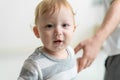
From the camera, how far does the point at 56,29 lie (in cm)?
78

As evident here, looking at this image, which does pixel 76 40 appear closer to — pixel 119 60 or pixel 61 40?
pixel 119 60

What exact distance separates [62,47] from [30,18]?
2.40 ft

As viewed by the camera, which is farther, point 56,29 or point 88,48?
point 88,48

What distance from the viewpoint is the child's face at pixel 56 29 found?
780 millimetres

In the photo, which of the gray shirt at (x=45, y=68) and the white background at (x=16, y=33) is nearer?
the gray shirt at (x=45, y=68)

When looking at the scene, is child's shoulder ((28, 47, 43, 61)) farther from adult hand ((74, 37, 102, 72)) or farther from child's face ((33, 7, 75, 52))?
adult hand ((74, 37, 102, 72))

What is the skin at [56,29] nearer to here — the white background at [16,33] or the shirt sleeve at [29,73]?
the shirt sleeve at [29,73]

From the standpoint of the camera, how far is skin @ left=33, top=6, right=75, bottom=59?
2.56 ft

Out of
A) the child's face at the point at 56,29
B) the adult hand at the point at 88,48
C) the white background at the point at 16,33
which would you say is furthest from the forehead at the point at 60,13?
the white background at the point at 16,33

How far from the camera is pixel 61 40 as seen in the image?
2.59 feet

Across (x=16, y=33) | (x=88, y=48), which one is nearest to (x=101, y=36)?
(x=88, y=48)

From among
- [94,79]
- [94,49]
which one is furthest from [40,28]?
[94,79]

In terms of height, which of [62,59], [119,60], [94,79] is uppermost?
[62,59]

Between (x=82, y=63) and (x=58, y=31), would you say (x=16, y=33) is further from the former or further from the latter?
(x=58, y=31)
